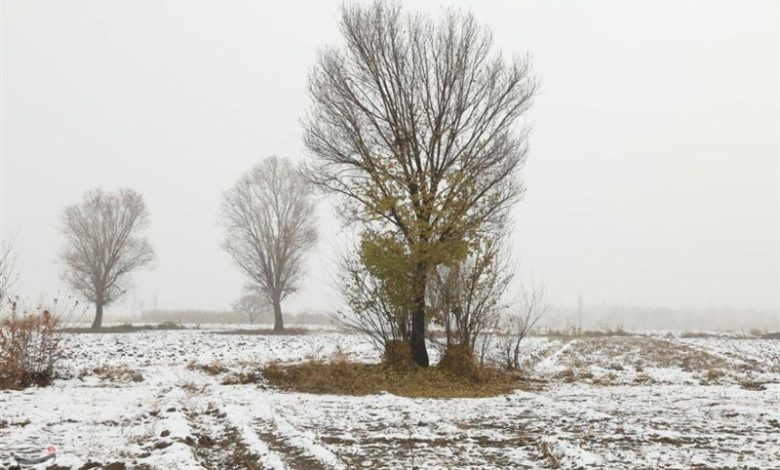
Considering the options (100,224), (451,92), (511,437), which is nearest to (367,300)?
(451,92)

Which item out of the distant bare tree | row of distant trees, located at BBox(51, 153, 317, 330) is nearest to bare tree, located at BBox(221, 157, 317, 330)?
row of distant trees, located at BBox(51, 153, 317, 330)

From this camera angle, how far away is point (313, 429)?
852 centimetres

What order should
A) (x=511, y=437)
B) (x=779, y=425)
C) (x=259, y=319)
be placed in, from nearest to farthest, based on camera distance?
(x=511, y=437) → (x=779, y=425) → (x=259, y=319)

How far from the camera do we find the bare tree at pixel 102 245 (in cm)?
4541

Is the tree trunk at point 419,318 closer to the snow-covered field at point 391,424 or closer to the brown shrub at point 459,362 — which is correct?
the brown shrub at point 459,362

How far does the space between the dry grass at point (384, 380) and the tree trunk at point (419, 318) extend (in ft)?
2.04

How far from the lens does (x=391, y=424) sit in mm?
8953

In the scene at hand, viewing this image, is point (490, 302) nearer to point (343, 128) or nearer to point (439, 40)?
point (343, 128)

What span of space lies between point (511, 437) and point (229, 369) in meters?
10.2

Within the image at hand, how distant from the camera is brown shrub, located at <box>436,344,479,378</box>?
1502cm

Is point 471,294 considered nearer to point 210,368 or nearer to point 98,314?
point 210,368

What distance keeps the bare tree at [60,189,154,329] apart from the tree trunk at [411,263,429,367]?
1440 inches

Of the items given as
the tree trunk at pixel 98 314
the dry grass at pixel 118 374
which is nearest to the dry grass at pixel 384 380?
the dry grass at pixel 118 374

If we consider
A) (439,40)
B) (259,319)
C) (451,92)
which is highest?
(439,40)
